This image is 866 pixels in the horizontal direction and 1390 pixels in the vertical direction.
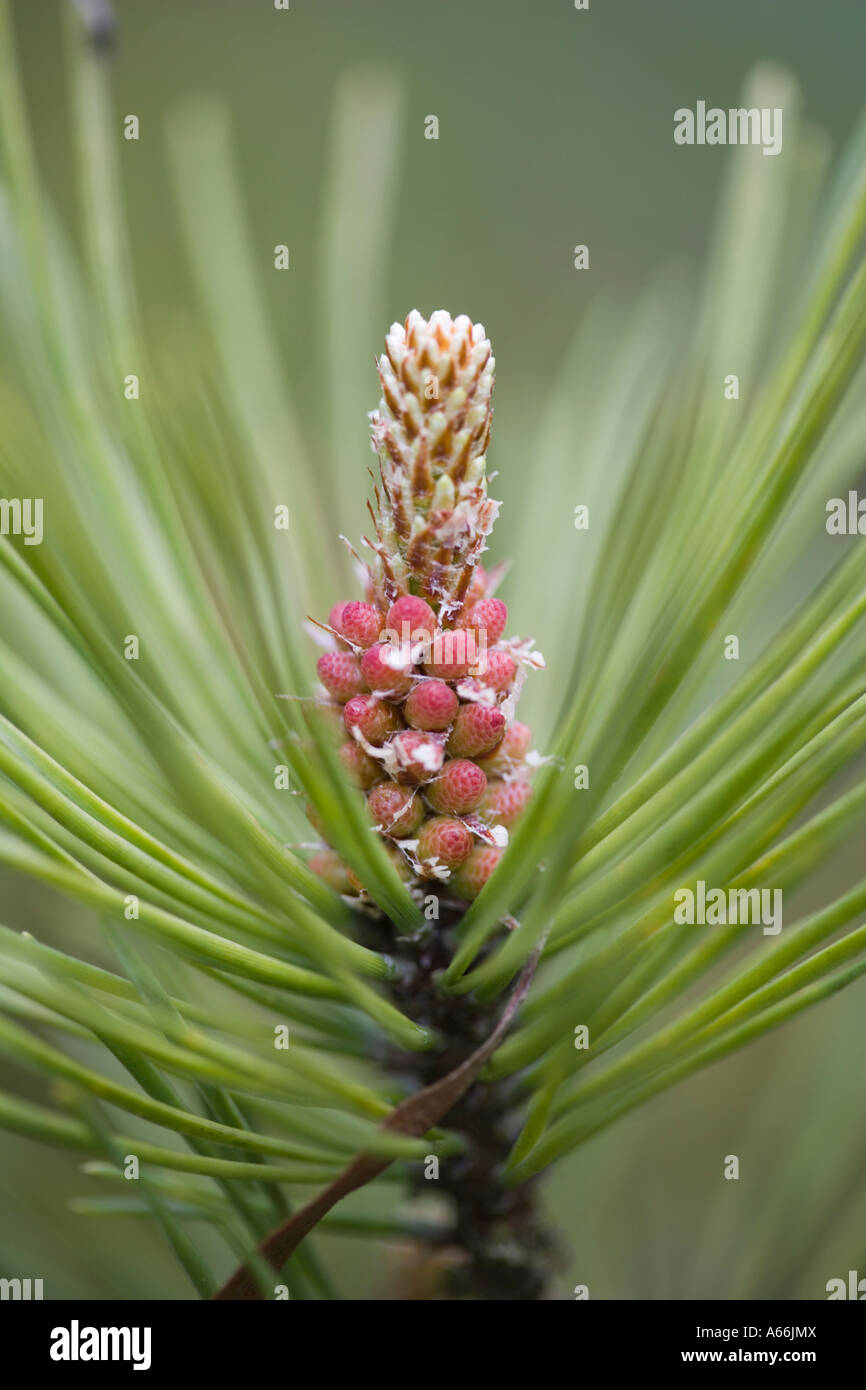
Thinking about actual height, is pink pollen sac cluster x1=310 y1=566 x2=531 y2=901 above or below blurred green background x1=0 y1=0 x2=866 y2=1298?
below

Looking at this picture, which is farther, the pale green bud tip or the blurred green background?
the blurred green background

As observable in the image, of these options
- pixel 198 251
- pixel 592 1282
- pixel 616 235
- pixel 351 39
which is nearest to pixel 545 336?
pixel 616 235

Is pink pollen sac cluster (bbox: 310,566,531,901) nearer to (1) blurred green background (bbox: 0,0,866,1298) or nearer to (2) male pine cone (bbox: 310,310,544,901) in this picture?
(2) male pine cone (bbox: 310,310,544,901)

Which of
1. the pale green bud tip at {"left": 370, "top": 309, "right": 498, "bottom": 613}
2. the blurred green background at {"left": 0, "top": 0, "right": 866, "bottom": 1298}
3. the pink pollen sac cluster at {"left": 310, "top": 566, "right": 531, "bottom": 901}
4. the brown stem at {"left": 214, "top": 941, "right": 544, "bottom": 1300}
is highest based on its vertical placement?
the blurred green background at {"left": 0, "top": 0, "right": 866, "bottom": 1298}

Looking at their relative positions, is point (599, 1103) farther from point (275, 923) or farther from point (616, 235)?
point (616, 235)

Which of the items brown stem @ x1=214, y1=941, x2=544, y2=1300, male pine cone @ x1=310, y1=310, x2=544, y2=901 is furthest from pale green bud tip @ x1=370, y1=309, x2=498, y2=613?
brown stem @ x1=214, y1=941, x2=544, y2=1300

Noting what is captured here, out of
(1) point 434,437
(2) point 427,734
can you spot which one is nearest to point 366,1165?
(2) point 427,734

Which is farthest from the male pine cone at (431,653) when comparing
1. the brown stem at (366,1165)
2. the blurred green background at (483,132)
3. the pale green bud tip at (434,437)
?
the blurred green background at (483,132)

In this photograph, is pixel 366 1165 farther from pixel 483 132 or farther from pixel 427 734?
pixel 483 132

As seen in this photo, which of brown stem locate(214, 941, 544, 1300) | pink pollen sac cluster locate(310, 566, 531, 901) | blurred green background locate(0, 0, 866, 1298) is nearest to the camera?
brown stem locate(214, 941, 544, 1300)

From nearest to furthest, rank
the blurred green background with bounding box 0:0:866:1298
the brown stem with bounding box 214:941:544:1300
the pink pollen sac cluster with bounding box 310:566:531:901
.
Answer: the brown stem with bounding box 214:941:544:1300 < the pink pollen sac cluster with bounding box 310:566:531:901 < the blurred green background with bounding box 0:0:866:1298

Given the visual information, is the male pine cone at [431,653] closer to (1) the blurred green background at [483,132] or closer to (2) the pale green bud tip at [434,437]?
(2) the pale green bud tip at [434,437]
